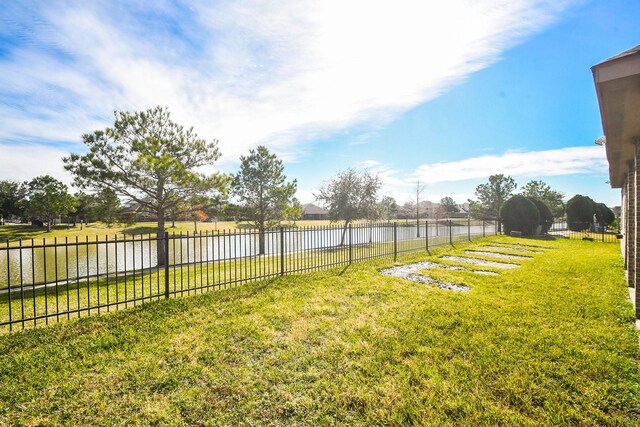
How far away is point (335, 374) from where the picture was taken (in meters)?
3.53

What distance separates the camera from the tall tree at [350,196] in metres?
22.7

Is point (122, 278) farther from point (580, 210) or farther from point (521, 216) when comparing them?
point (580, 210)

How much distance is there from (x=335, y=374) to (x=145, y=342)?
3.04m

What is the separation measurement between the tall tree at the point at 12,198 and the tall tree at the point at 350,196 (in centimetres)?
5801

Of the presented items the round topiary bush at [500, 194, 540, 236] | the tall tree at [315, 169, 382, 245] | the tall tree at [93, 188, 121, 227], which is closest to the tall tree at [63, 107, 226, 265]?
the tall tree at [93, 188, 121, 227]

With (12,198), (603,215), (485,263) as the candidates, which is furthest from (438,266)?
(12,198)

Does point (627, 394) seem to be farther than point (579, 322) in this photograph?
No

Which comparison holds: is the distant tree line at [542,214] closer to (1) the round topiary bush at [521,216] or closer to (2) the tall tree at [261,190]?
(1) the round topiary bush at [521,216]

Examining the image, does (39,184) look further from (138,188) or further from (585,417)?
(585,417)

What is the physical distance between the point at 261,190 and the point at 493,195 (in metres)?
46.0

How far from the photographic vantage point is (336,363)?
378 centimetres

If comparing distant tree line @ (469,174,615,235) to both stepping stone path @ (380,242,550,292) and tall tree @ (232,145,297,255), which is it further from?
tall tree @ (232,145,297,255)

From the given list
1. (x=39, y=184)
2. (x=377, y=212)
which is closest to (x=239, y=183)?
(x=377, y=212)

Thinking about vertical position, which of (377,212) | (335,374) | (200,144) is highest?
(200,144)
